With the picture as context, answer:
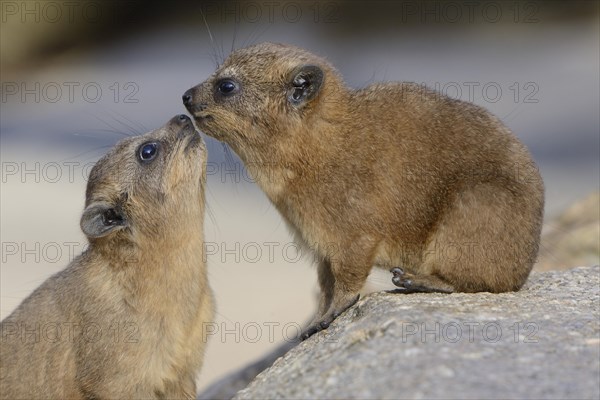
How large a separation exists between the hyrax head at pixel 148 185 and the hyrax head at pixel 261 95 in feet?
0.82

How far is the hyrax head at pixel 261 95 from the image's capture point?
8.10 meters

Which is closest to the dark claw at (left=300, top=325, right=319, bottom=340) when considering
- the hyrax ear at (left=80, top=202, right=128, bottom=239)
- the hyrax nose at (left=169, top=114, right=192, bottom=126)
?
the hyrax ear at (left=80, top=202, right=128, bottom=239)

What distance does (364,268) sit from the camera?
768cm

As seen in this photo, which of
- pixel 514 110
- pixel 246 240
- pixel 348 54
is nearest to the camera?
pixel 246 240

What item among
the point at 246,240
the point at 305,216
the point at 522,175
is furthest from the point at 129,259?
the point at 246,240

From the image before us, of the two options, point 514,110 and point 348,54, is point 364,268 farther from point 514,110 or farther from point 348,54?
point 348,54

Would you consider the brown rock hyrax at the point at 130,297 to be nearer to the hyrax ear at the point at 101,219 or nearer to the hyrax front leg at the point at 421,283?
the hyrax ear at the point at 101,219

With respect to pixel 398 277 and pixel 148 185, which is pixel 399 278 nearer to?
pixel 398 277

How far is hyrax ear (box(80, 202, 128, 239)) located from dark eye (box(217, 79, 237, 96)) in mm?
1320

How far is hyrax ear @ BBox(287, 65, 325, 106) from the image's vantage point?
8.09 meters

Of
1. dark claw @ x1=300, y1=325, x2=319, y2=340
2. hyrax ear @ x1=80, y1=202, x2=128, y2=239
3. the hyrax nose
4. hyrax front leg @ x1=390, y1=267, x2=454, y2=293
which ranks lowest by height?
dark claw @ x1=300, y1=325, x2=319, y2=340

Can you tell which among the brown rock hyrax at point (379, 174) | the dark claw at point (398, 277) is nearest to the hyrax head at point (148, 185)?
the brown rock hyrax at point (379, 174)

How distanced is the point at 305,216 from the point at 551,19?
16.1 m

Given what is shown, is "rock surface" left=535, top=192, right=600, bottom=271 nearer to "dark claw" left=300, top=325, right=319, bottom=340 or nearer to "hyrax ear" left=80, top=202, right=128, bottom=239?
"dark claw" left=300, top=325, right=319, bottom=340
